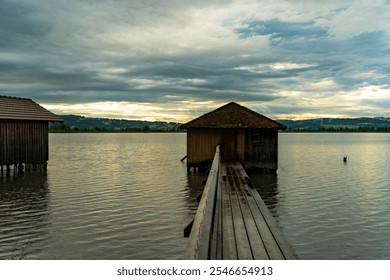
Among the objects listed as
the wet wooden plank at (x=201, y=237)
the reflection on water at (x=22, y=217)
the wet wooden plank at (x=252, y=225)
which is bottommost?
the reflection on water at (x=22, y=217)

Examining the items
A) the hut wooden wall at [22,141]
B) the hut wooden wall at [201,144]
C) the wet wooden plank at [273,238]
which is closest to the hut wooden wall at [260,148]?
the hut wooden wall at [201,144]

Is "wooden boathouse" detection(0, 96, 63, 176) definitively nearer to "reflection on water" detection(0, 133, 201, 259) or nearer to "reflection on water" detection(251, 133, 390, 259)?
"reflection on water" detection(0, 133, 201, 259)

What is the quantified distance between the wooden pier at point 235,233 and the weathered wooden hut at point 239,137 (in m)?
17.9

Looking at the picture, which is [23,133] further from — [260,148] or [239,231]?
[239,231]

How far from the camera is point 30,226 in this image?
16219mm

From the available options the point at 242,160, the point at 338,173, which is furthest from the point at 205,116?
the point at 338,173

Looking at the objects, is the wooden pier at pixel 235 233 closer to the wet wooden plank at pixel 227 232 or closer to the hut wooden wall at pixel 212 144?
the wet wooden plank at pixel 227 232

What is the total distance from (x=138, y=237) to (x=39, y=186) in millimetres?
15440

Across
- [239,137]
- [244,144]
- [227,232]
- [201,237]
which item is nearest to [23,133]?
[239,137]

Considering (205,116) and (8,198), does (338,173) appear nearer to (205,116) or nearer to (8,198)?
(205,116)

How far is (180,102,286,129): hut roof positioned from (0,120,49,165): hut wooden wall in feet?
42.2

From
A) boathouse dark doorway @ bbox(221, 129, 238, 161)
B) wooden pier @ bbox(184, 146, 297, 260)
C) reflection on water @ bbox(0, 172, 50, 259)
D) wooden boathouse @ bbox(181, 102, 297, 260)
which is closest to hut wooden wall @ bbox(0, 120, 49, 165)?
reflection on water @ bbox(0, 172, 50, 259)

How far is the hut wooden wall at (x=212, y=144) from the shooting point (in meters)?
32.7

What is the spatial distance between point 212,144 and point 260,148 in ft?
13.0
